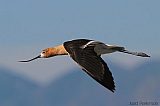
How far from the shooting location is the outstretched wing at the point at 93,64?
34.8ft

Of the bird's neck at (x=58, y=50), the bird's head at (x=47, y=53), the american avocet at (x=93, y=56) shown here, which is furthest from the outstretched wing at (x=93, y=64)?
the bird's head at (x=47, y=53)

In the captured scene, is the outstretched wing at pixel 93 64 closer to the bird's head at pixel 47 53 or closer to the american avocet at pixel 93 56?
the american avocet at pixel 93 56

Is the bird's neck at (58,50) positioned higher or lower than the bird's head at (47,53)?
higher

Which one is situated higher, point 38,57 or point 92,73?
point 92,73

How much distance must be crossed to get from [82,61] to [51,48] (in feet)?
12.7

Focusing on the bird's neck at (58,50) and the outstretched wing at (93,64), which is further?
the bird's neck at (58,50)

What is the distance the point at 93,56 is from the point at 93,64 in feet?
0.88

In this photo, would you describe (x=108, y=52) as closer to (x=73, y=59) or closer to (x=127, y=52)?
(x=127, y=52)

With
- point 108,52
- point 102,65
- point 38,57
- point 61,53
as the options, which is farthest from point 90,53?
point 38,57

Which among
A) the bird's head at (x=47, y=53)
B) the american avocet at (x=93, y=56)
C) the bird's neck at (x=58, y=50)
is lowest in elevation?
the bird's head at (x=47, y=53)

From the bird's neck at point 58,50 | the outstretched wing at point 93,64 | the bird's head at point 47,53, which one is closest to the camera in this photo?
the outstretched wing at point 93,64

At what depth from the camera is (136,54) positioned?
42.1 feet

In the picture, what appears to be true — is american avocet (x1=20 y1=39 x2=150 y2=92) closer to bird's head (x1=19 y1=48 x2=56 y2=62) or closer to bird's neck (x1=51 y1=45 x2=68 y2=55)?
bird's neck (x1=51 y1=45 x2=68 y2=55)

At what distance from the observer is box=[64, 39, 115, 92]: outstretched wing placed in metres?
10.6
